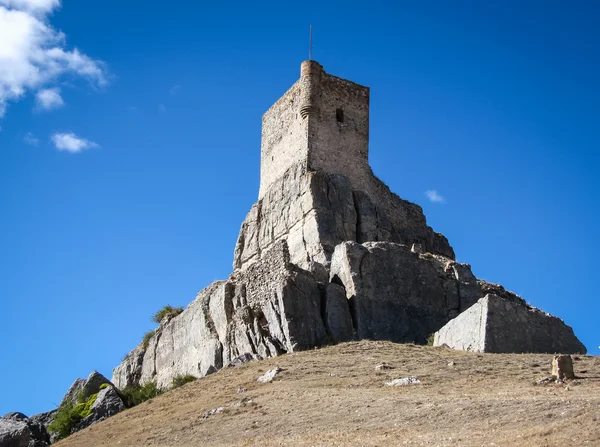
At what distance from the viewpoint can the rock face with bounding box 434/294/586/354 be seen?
2811 cm

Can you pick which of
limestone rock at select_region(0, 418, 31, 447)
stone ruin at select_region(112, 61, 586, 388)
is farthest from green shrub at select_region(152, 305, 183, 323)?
limestone rock at select_region(0, 418, 31, 447)

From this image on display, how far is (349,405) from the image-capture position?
21.3 m

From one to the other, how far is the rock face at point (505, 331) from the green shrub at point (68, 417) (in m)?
11.9

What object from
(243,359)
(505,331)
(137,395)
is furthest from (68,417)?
(505,331)

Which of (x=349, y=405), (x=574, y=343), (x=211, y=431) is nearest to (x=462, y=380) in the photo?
(x=349, y=405)

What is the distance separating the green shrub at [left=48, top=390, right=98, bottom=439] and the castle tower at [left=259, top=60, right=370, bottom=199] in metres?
13.8

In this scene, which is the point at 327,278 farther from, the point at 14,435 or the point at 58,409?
the point at 14,435

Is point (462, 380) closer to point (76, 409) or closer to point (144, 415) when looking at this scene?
point (144, 415)

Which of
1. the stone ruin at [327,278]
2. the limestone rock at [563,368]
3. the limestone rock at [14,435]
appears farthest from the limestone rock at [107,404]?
the limestone rock at [563,368]

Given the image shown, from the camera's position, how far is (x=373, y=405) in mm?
20922

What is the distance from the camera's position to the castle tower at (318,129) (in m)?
41.3

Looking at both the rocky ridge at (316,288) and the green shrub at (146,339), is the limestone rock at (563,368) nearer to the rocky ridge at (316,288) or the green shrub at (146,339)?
the rocky ridge at (316,288)

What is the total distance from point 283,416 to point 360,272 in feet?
41.8

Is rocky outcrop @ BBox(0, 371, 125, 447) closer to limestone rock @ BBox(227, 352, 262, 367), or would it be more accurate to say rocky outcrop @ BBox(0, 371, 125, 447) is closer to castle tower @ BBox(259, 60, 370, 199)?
limestone rock @ BBox(227, 352, 262, 367)
